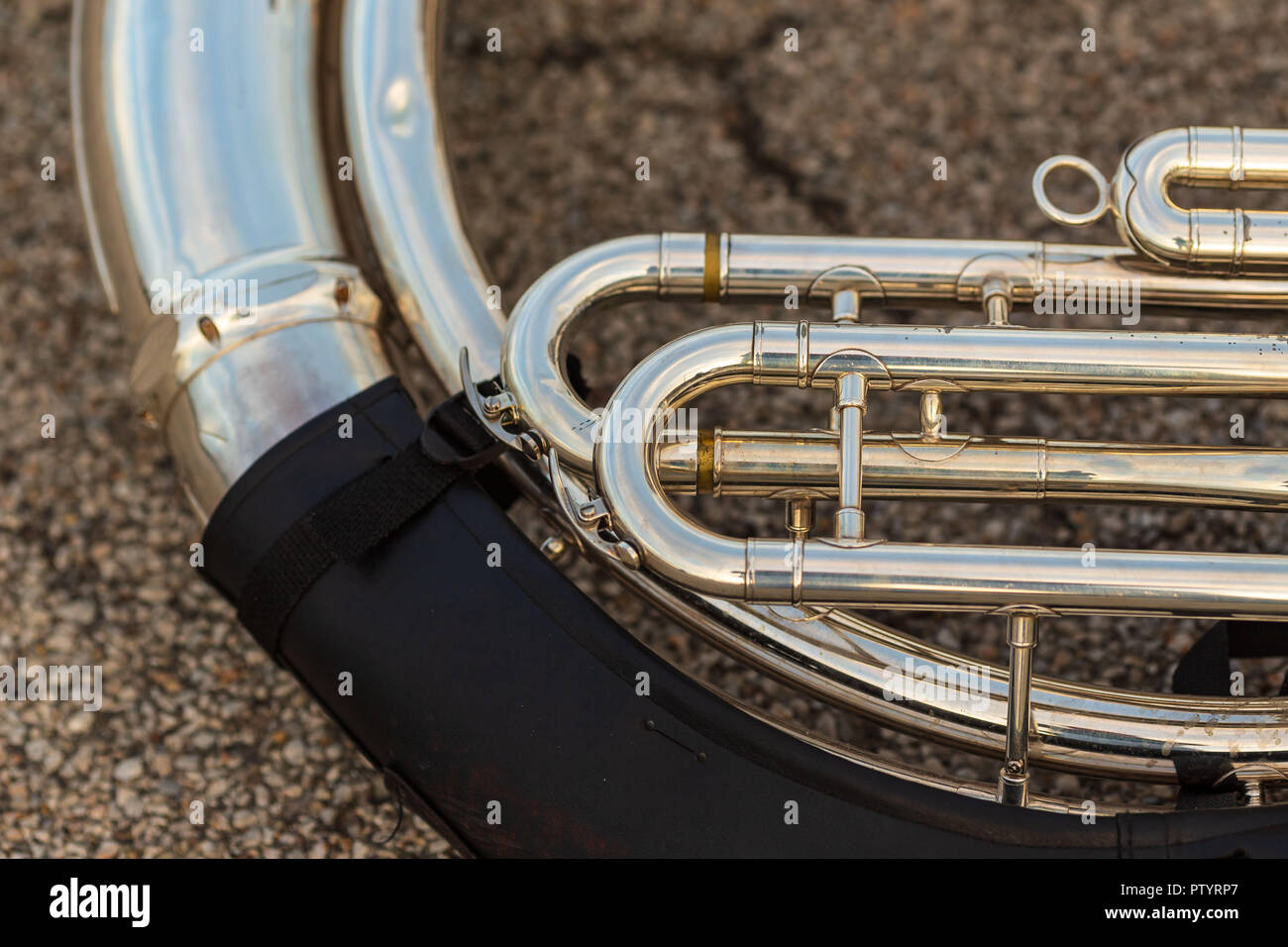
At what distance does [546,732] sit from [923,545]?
0.40 meters

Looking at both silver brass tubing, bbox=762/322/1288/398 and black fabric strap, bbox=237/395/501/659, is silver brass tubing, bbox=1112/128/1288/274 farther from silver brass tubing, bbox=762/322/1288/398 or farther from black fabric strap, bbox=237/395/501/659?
black fabric strap, bbox=237/395/501/659

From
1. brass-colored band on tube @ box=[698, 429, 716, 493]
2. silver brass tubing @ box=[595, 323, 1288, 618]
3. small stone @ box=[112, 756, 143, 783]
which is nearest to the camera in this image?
silver brass tubing @ box=[595, 323, 1288, 618]

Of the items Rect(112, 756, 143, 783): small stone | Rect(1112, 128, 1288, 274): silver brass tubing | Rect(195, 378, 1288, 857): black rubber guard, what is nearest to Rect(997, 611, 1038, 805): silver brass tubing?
Rect(195, 378, 1288, 857): black rubber guard

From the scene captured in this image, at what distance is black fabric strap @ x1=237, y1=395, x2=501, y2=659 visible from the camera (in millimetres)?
1167

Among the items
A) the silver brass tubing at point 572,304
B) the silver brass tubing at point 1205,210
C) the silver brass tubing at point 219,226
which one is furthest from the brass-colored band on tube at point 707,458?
the silver brass tubing at point 1205,210

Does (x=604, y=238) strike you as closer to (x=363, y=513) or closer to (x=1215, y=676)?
(x=363, y=513)

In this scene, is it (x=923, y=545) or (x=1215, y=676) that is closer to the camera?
(x=923, y=545)

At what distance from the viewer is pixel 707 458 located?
1.18 metres

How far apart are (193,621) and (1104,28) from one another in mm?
1612

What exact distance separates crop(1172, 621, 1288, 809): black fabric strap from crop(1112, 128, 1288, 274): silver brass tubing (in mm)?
374

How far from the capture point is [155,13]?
1330 millimetres

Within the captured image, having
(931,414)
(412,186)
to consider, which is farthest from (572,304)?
(931,414)
